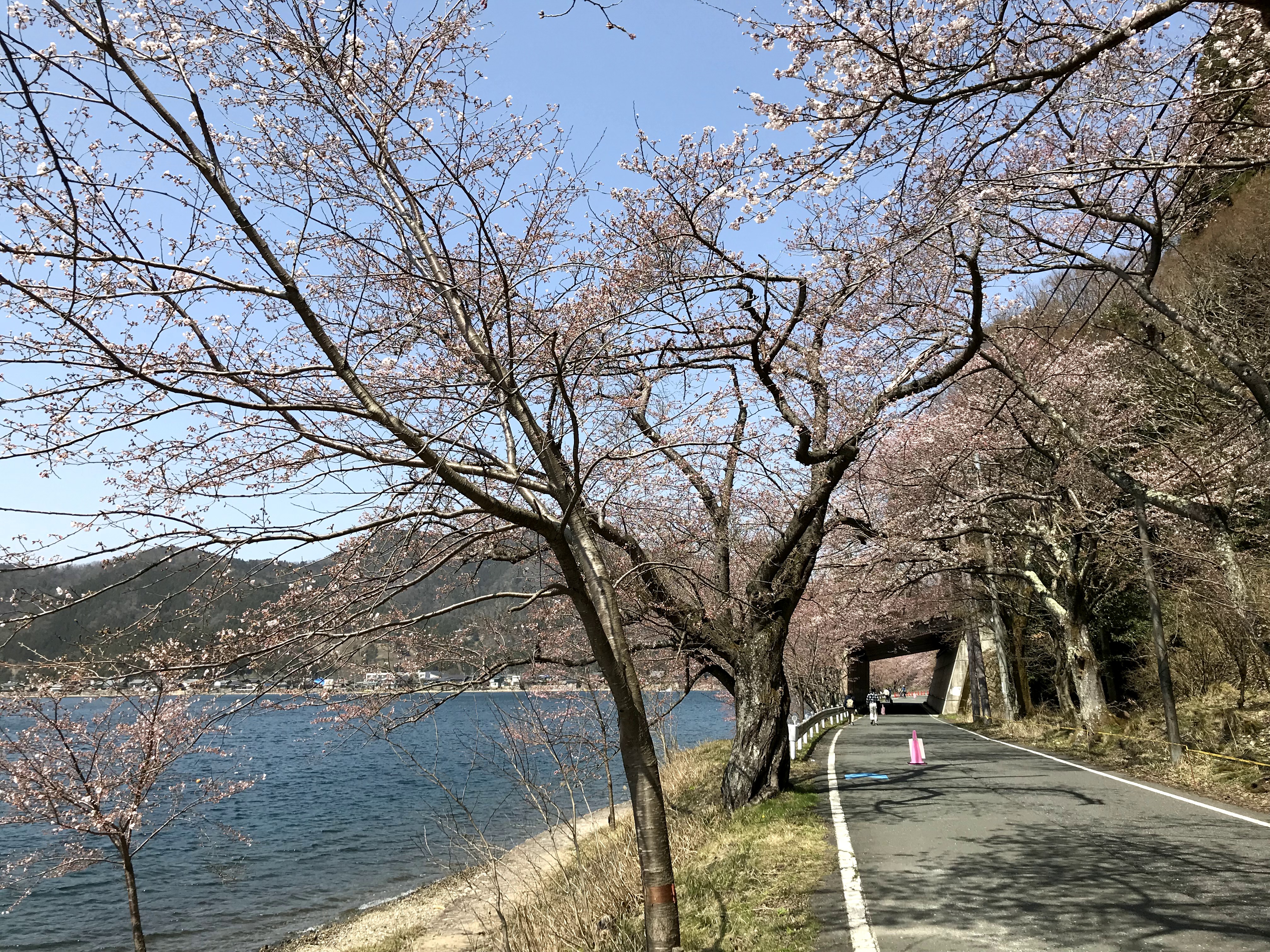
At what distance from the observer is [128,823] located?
1123cm

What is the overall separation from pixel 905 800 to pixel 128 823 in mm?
10813

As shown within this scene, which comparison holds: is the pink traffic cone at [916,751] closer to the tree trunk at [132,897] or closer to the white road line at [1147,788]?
the white road line at [1147,788]

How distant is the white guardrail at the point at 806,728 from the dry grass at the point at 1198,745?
5.62 meters

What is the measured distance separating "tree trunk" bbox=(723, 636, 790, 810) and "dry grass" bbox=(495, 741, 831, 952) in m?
0.29

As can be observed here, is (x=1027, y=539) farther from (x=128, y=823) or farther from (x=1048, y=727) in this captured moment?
(x=128, y=823)

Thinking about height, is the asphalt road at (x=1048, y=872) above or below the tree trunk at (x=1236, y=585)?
below

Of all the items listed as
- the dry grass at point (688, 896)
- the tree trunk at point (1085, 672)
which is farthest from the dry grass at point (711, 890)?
the tree trunk at point (1085, 672)

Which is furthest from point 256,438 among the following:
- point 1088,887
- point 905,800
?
point 905,800

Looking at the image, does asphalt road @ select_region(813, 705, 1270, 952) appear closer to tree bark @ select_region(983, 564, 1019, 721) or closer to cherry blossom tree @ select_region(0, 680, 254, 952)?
cherry blossom tree @ select_region(0, 680, 254, 952)

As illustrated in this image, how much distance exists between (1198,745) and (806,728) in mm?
8475

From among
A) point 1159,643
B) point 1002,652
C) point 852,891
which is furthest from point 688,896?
point 1002,652

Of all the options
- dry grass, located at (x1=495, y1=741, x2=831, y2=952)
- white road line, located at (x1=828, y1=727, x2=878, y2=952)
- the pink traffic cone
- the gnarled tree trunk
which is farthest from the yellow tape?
the gnarled tree trunk

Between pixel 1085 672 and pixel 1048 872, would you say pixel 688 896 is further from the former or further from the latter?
pixel 1085 672

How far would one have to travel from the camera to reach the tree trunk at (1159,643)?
14.0 m
